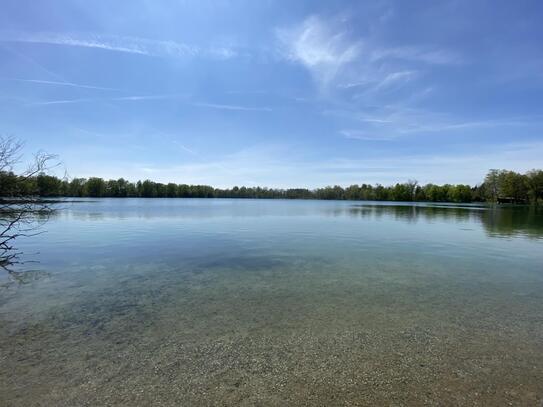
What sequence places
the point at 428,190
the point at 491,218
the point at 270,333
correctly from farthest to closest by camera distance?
1. the point at 428,190
2. the point at 491,218
3. the point at 270,333

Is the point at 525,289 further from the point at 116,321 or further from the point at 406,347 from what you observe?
the point at 116,321

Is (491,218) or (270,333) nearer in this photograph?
(270,333)

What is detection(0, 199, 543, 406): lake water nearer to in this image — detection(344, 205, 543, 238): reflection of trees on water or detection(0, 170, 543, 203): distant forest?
detection(344, 205, 543, 238): reflection of trees on water

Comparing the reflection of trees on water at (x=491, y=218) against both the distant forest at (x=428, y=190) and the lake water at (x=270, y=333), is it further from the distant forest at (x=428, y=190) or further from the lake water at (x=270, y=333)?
the distant forest at (x=428, y=190)

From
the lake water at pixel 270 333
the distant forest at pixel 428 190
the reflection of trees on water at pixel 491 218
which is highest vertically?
the distant forest at pixel 428 190

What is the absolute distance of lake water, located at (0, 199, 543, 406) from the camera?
4.62 metres

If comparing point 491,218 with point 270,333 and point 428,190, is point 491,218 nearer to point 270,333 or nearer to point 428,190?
point 270,333

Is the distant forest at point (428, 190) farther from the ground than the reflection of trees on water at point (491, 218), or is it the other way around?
the distant forest at point (428, 190)

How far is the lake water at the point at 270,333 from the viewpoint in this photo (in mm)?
4621

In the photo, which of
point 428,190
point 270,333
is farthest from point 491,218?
point 428,190

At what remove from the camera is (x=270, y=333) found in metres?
6.67

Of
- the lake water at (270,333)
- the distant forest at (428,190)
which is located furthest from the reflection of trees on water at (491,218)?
the distant forest at (428,190)

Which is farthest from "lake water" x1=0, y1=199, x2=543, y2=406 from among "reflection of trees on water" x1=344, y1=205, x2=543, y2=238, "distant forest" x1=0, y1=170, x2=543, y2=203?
"distant forest" x1=0, y1=170, x2=543, y2=203

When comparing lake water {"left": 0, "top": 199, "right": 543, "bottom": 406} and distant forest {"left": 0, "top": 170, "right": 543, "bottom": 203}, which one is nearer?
lake water {"left": 0, "top": 199, "right": 543, "bottom": 406}
